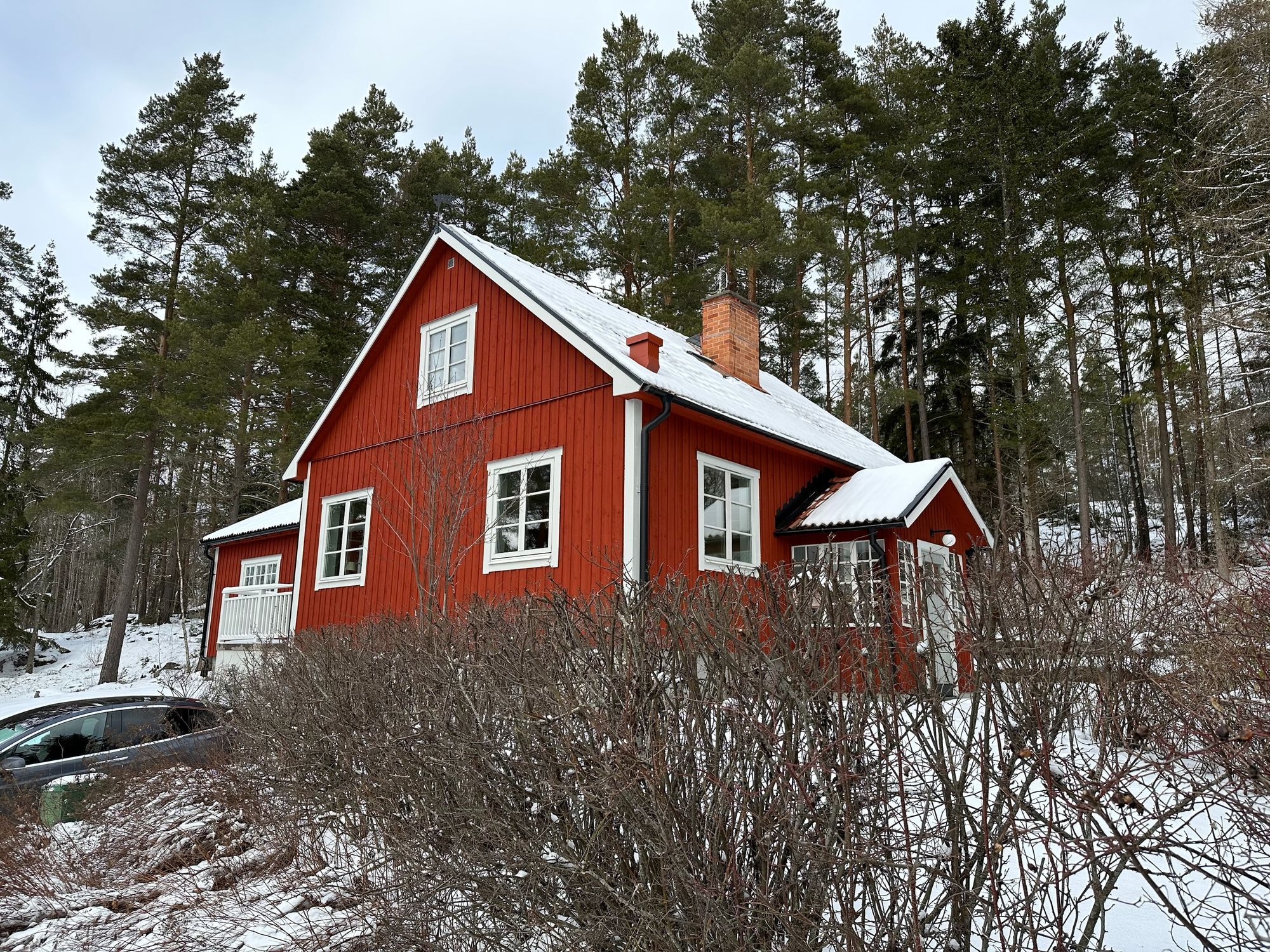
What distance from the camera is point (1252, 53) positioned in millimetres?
14383

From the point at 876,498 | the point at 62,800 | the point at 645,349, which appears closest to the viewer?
the point at 62,800

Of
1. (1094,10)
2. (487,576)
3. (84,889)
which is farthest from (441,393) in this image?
(1094,10)

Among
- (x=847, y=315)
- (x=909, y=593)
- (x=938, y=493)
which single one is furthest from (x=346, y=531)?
(x=847, y=315)

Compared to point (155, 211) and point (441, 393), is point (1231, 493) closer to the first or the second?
point (441, 393)

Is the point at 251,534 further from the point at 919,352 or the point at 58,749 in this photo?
the point at 919,352

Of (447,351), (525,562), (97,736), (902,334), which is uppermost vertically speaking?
(902,334)

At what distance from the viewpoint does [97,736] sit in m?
9.41

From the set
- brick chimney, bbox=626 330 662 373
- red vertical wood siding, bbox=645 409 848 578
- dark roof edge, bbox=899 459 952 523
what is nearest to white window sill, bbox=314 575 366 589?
red vertical wood siding, bbox=645 409 848 578

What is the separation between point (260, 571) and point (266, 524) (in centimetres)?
113

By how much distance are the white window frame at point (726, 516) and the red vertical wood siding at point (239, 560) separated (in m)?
10.5

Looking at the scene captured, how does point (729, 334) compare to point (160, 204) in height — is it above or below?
below

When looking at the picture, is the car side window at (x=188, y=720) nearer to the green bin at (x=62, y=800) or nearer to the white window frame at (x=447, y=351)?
the green bin at (x=62, y=800)

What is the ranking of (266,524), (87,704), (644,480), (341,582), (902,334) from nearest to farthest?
(87,704) < (644,480) < (341,582) < (266,524) < (902,334)

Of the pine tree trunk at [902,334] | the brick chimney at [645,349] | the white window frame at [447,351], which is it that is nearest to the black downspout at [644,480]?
the brick chimney at [645,349]
